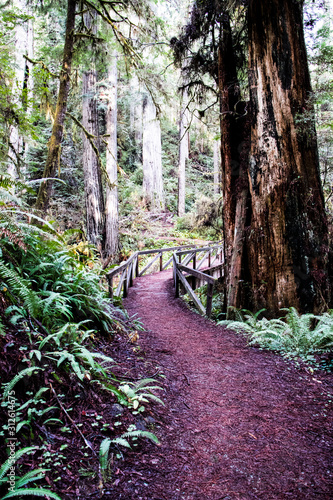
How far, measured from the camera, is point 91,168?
1196 centimetres

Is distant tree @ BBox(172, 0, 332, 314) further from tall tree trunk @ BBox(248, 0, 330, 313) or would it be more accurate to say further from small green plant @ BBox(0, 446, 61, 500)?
small green plant @ BBox(0, 446, 61, 500)

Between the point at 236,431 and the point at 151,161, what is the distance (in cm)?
1881

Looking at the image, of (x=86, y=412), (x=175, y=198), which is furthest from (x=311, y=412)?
(x=175, y=198)

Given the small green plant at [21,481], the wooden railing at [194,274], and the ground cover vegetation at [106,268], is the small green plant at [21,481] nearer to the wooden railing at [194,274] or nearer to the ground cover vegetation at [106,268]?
the ground cover vegetation at [106,268]

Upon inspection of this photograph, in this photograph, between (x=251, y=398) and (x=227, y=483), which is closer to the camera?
(x=227, y=483)

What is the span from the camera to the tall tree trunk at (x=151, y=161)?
19250 mm

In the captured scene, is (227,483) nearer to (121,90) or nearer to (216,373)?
(216,373)

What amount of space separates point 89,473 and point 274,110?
238 inches

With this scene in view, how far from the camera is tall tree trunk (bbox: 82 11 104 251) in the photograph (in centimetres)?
1162

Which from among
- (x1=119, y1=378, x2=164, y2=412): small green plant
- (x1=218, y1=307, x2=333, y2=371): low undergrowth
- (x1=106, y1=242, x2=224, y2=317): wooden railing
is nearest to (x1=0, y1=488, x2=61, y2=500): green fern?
(x1=119, y1=378, x2=164, y2=412): small green plant

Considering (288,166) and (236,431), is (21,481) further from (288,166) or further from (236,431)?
(288,166)

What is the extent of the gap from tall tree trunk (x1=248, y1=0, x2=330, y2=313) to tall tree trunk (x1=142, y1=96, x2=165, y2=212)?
14273 millimetres

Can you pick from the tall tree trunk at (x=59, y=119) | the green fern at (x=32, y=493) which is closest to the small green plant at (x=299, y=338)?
the green fern at (x=32, y=493)

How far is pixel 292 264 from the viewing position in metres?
5.30
